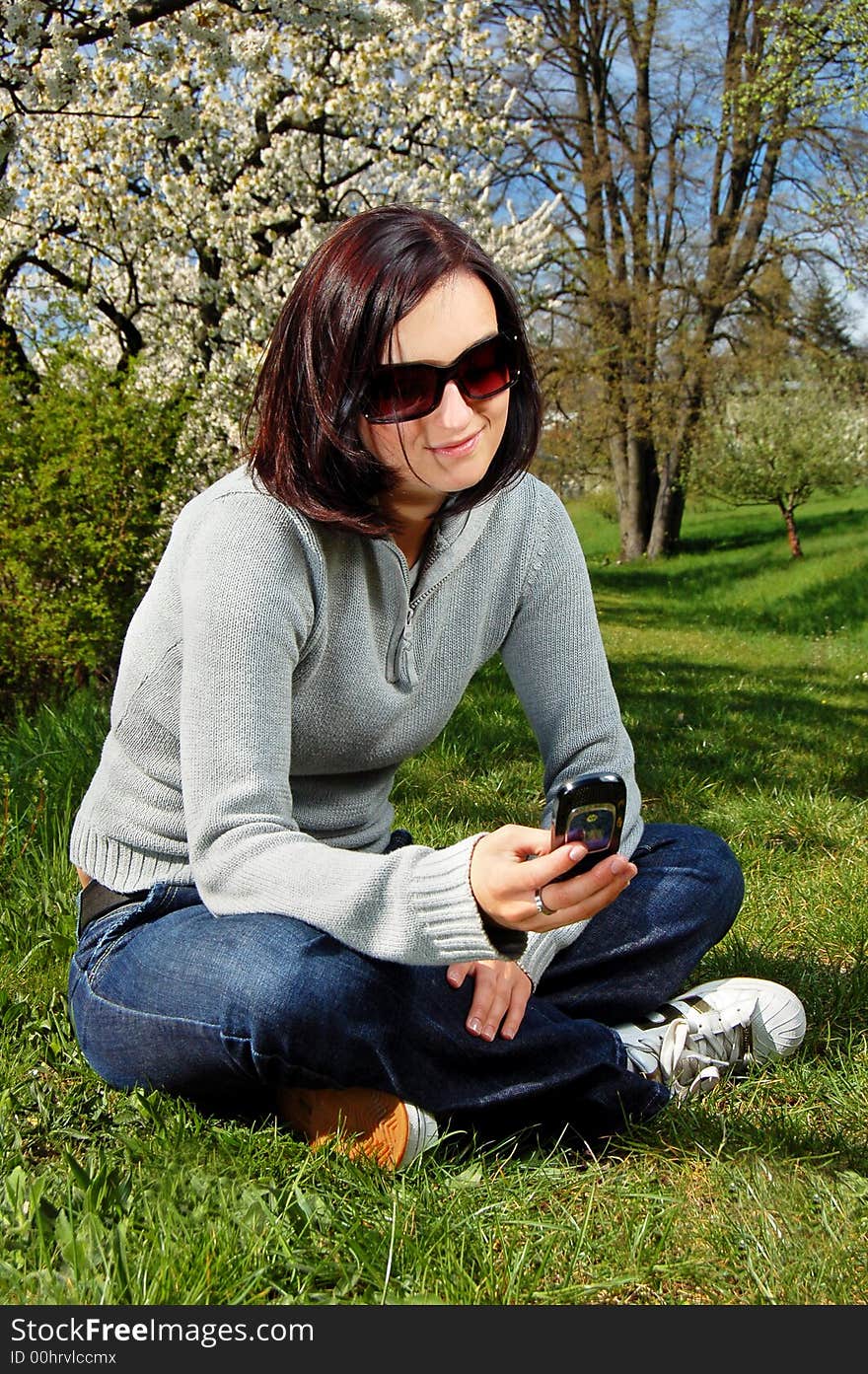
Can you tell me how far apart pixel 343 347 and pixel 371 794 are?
0.76 m

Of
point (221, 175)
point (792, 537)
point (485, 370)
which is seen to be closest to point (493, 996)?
point (485, 370)

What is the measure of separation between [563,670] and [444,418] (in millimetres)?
568

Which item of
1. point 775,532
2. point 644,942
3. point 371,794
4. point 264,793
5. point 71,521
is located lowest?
point 775,532

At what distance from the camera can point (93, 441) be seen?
507 cm

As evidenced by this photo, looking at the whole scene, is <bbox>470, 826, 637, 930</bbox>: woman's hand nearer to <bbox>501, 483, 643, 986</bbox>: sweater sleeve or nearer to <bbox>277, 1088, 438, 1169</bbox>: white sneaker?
<bbox>277, 1088, 438, 1169</bbox>: white sneaker

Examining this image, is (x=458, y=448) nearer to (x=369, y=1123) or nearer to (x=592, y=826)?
(x=592, y=826)

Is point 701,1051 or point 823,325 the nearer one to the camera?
point 701,1051

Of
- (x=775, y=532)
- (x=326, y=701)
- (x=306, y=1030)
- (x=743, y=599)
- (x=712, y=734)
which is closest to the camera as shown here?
(x=306, y=1030)

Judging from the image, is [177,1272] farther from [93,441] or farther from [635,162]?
[635,162]

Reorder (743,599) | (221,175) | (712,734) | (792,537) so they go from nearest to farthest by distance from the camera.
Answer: (712,734) → (221,175) → (743,599) → (792,537)

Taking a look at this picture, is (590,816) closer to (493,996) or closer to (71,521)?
(493,996)

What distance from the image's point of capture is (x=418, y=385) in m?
1.76

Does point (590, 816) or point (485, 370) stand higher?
point (485, 370)

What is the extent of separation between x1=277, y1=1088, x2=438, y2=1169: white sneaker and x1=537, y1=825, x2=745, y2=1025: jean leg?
1.47 feet
